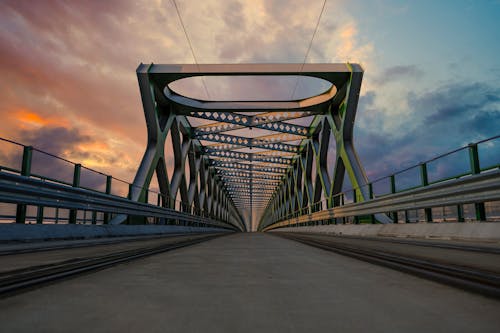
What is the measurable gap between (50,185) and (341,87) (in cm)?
1660

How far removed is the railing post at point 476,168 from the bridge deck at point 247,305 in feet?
16.1

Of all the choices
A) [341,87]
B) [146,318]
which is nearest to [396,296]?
[146,318]

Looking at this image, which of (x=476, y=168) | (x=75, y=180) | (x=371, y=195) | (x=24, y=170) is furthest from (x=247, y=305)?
(x=371, y=195)

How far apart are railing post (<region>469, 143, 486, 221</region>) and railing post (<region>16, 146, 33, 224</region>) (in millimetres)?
9185

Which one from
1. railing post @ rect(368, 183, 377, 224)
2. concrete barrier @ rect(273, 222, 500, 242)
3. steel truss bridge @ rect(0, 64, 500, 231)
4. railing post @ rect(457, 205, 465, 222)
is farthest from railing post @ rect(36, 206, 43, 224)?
railing post @ rect(368, 183, 377, 224)

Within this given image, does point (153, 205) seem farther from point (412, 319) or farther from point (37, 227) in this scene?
point (412, 319)

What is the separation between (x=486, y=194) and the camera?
21.1ft

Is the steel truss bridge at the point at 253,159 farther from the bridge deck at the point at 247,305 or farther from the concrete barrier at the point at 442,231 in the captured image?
the bridge deck at the point at 247,305

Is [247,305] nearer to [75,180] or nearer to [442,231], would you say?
[442,231]

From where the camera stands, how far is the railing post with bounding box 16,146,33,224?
6953mm

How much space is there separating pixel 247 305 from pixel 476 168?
6.99 metres

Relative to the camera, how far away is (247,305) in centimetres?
208

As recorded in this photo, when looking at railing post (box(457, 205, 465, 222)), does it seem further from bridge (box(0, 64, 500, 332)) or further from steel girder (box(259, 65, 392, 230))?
steel girder (box(259, 65, 392, 230))

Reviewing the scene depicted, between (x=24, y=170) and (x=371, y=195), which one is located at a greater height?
(x=24, y=170)
